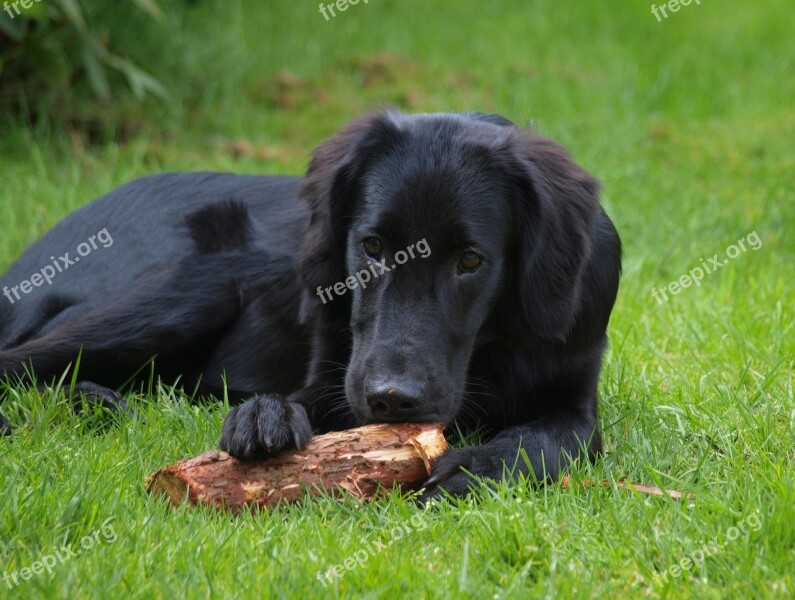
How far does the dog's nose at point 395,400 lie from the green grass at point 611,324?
0.24 meters

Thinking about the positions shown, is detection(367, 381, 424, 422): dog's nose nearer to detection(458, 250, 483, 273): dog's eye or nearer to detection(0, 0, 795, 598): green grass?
detection(0, 0, 795, 598): green grass

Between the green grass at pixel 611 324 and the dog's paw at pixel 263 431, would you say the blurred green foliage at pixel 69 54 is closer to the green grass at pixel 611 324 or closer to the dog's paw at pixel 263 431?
the green grass at pixel 611 324

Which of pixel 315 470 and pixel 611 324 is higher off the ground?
pixel 315 470

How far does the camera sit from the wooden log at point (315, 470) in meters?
2.92

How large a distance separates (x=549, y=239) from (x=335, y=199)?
726 millimetres

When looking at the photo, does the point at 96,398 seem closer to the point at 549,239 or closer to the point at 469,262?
the point at 469,262

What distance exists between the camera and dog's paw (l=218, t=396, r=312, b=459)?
9.57ft

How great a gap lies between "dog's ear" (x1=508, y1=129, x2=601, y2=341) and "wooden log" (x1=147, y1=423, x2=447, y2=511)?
1.86ft

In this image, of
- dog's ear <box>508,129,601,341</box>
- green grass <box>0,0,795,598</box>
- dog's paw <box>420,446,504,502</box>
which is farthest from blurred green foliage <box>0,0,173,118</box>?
dog's paw <box>420,446,504,502</box>

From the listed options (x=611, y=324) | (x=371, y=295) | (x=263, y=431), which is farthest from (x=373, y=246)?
(x=611, y=324)

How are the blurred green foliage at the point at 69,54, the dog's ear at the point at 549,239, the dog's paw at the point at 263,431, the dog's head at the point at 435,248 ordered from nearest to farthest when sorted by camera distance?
1. the dog's paw at the point at 263,431
2. the dog's head at the point at 435,248
3. the dog's ear at the point at 549,239
4. the blurred green foliage at the point at 69,54

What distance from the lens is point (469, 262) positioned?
325 centimetres

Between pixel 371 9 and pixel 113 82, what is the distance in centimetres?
335

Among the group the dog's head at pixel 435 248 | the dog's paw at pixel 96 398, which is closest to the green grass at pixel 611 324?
the dog's paw at pixel 96 398
